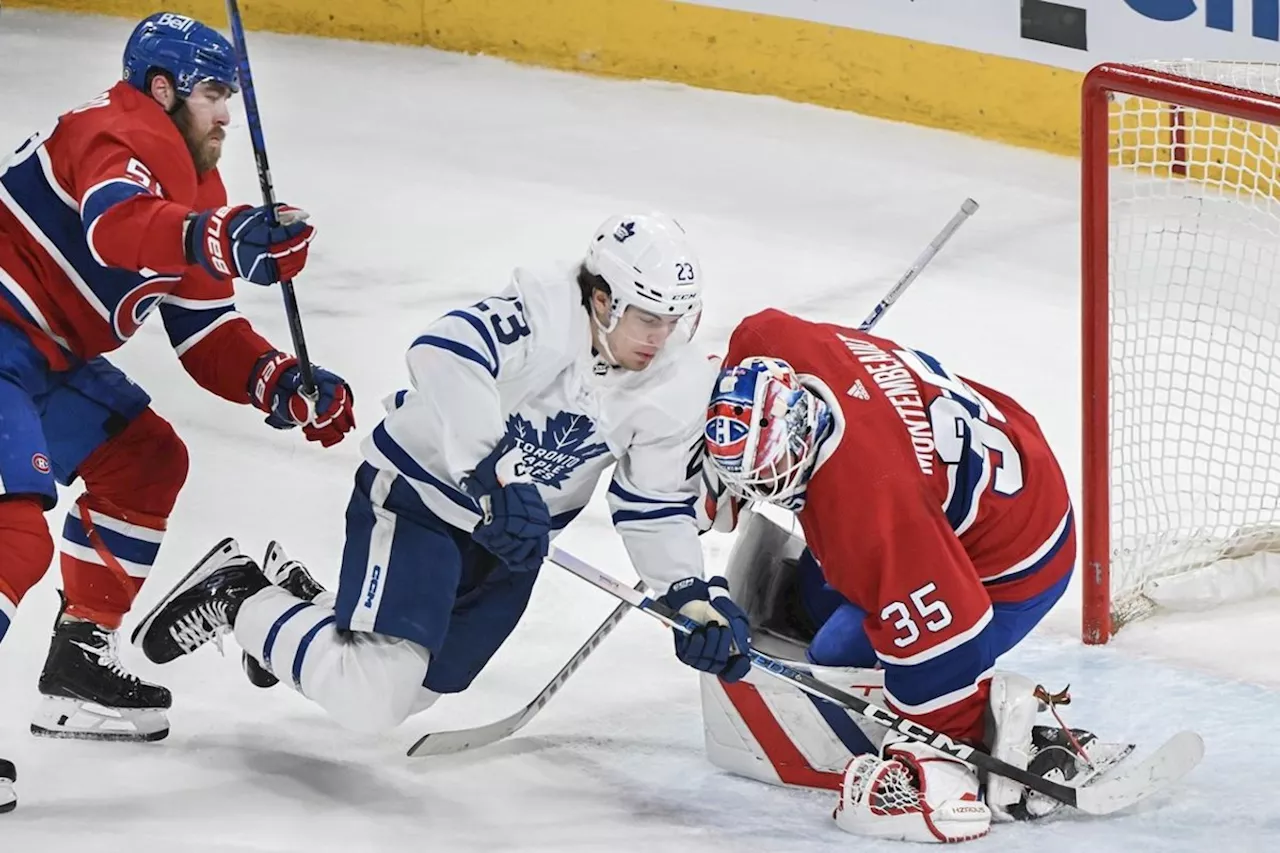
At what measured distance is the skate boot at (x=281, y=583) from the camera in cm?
321

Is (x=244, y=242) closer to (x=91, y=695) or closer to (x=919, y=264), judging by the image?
(x=91, y=695)

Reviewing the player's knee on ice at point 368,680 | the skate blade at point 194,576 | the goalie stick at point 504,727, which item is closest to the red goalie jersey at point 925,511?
the goalie stick at point 504,727

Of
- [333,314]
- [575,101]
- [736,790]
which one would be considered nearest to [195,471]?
[333,314]

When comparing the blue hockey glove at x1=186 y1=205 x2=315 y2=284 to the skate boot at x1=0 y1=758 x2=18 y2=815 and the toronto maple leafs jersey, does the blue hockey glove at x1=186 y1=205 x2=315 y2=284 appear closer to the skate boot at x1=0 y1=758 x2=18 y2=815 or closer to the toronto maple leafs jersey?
the toronto maple leafs jersey

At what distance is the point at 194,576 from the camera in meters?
3.17

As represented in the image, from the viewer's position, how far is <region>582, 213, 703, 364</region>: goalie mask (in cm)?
273

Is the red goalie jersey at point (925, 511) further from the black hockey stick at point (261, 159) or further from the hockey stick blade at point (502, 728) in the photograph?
the black hockey stick at point (261, 159)

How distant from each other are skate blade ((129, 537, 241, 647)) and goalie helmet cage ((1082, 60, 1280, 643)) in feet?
4.80

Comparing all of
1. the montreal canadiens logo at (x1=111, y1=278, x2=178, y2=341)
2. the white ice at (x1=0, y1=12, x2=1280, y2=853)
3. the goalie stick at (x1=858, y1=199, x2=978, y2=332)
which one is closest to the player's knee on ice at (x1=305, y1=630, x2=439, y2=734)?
the white ice at (x1=0, y1=12, x2=1280, y2=853)

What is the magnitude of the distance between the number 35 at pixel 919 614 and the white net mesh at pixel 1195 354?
944 millimetres

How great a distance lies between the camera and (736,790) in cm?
304

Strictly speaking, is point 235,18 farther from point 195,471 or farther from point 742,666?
point 195,471

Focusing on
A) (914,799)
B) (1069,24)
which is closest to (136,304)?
(914,799)

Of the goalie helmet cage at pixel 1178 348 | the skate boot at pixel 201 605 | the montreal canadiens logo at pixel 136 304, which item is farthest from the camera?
the goalie helmet cage at pixel 1178 348
